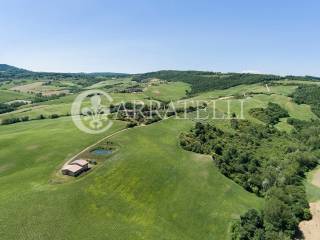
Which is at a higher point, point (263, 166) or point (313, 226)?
point (263, 166)

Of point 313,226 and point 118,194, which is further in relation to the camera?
point 313,226

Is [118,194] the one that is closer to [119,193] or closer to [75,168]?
[119,193]

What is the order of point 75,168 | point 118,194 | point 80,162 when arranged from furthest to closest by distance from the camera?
1. point 80,162
2. point 75,168
3. point 118,194

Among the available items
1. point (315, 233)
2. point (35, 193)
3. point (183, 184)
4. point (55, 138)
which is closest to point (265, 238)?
point (315, 233)

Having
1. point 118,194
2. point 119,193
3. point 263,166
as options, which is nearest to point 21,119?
point 119,193

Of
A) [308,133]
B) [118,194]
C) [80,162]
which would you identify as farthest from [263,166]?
[80,162]

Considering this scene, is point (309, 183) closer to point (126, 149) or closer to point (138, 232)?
point (126, 149)

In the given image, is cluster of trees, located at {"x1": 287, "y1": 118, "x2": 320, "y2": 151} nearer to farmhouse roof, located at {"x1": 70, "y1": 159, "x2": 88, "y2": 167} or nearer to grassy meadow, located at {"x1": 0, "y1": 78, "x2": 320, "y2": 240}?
grassy meadow, located at {"x1": 0, "y1": 78, "x2": 320, "y2": 240}

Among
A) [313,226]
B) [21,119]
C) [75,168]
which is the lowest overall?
[313,226]

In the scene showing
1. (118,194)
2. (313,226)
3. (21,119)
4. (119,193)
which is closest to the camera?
(118,194)
